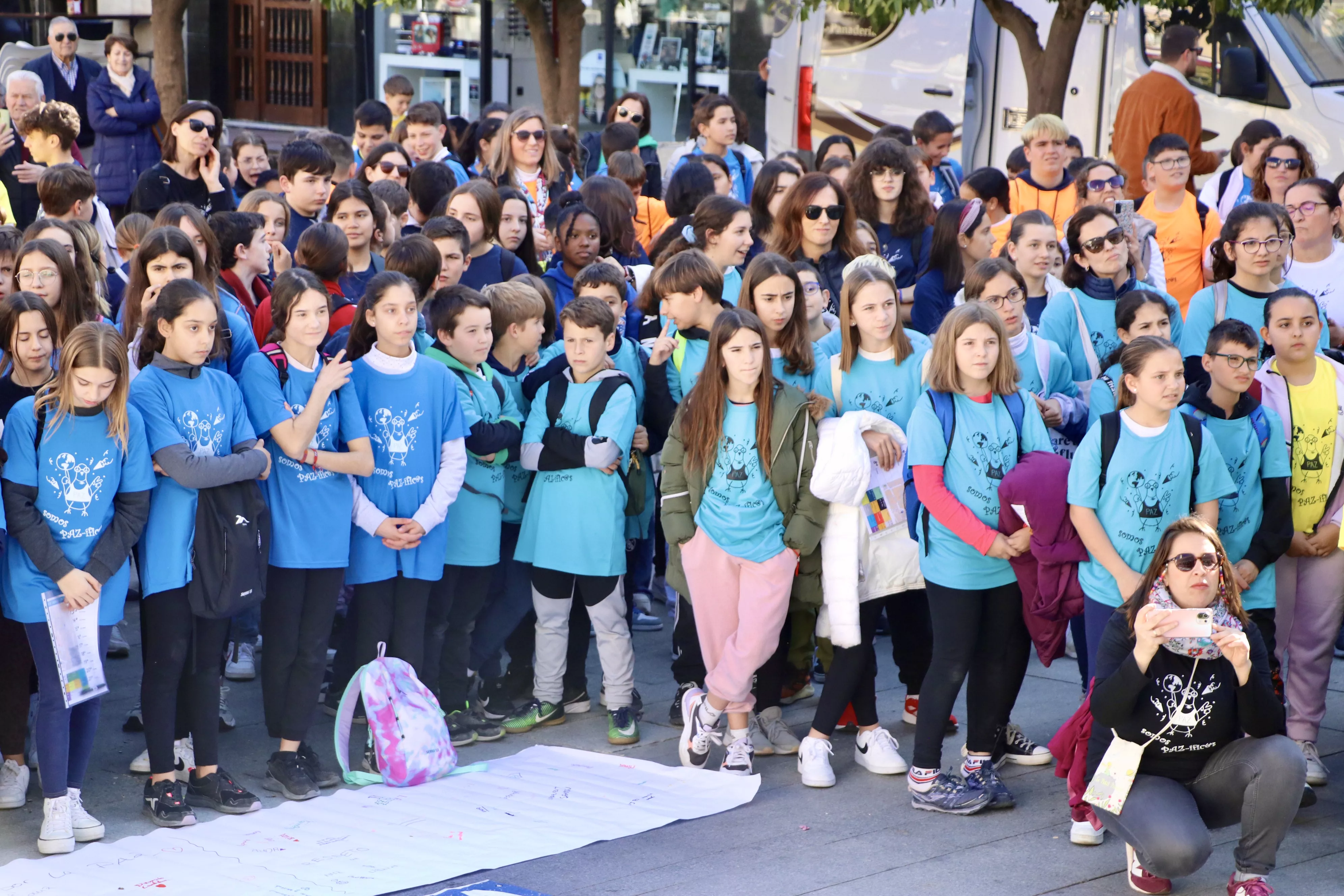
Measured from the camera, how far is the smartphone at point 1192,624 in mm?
4355

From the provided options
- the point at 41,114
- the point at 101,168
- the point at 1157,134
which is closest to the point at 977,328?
the point at 41,114

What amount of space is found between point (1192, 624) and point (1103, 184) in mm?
4106

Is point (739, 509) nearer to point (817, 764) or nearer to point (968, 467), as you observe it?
point (968, 467)

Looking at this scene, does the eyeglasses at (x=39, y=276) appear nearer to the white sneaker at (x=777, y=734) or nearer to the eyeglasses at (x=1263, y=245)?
the white sneaker at (x=777, y=734)

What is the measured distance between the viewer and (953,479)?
523cm

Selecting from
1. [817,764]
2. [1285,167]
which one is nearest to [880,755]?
[817,764]

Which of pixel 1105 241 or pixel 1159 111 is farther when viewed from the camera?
pixel 1159 111

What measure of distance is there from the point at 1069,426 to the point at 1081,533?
3.46 ft

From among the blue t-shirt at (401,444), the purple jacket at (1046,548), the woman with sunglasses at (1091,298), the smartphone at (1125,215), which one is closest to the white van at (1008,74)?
the smartphone at (1125,215)

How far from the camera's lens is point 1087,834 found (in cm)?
484

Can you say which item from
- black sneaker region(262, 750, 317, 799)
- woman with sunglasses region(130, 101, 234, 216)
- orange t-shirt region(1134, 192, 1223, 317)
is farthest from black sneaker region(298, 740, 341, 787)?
orange t-shirt region(1134, 192, 1223, 317)

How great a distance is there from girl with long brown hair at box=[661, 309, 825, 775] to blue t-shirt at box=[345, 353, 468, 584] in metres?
0.83

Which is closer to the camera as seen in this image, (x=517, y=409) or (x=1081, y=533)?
(x=1081, y=533)

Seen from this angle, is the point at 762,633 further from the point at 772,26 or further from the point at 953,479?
the point at 772,26
